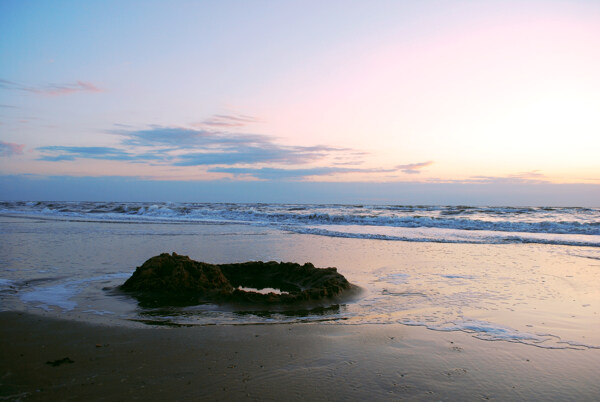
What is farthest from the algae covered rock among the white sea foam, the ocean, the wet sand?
the wet sand

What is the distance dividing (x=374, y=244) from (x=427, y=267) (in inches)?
160

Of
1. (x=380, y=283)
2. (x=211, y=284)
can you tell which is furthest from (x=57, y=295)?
(x=380, y=283)

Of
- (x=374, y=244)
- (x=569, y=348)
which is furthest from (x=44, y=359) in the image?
(x=374, y=244)

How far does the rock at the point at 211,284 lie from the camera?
4969mm

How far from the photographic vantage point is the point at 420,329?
3.96 m

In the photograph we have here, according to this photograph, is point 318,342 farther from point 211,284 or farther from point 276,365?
point 211,284

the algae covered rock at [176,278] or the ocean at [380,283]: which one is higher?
the algae covered rock at [176,278]

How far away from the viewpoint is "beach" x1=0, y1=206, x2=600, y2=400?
104 inches

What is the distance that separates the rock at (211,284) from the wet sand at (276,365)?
104cm

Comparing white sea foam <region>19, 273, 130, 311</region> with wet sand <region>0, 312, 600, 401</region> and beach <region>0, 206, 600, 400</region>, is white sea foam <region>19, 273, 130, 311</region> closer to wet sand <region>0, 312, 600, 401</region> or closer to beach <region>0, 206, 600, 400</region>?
beach <region>0, 206, 600, 400</region>

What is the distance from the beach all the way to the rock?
0.26 m

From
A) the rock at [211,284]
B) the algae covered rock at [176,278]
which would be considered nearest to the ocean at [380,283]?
the rock at [211,284]

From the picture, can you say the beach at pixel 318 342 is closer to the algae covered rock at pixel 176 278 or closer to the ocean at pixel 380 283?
the ocean at pixel 380 283

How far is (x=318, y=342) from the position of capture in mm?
3547
